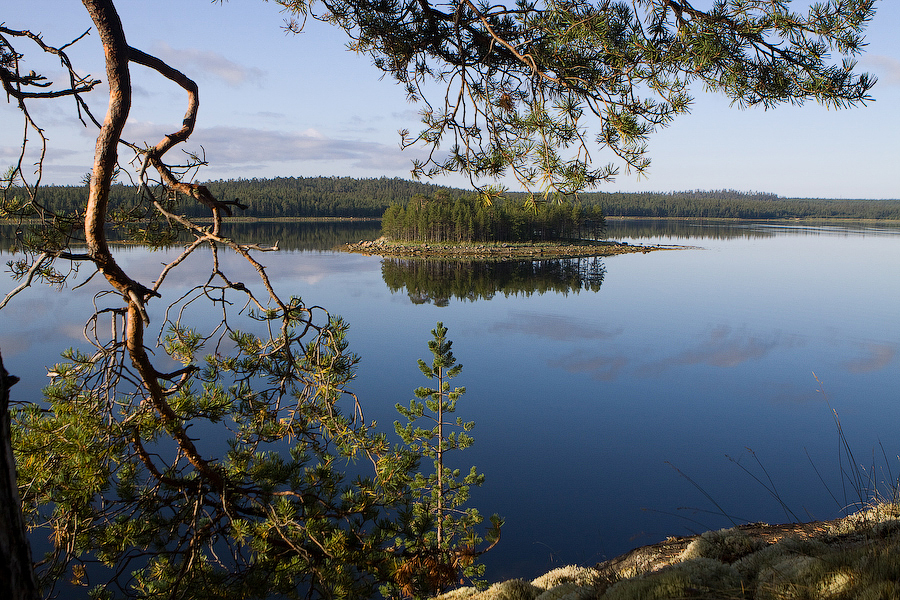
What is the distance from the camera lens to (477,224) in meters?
62.6

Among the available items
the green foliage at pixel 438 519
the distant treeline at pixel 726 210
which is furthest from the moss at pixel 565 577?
the distant treeline at pixel 726 210

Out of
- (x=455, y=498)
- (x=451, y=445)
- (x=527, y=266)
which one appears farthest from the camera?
(x=527, y=266)

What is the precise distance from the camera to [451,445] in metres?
8.27

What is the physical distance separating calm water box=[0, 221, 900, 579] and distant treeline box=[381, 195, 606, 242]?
87.8ft

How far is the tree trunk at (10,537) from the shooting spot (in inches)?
53.2

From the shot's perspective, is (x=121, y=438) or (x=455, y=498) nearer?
(x=121, y=438)

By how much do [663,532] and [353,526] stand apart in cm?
818

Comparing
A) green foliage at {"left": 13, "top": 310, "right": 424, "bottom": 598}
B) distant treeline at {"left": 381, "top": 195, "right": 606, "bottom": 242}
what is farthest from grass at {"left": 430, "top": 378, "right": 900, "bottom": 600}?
distant treeline at {"left": 381, "top": 195, "right": 606, "bottom": 242}

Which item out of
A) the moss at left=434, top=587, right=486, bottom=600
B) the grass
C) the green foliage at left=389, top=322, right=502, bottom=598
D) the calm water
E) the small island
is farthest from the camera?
the small island

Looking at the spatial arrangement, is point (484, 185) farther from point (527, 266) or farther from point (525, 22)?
point (527, 266)

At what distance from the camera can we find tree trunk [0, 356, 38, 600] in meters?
1.35

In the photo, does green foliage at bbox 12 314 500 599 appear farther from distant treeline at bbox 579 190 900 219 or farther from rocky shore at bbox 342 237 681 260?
distant treeline at bbox 579 190 900 219

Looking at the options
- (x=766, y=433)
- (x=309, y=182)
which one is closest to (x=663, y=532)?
(x=766, y=433)

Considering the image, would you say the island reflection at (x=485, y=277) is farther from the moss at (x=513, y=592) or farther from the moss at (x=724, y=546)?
the moss at (x=513, y=592)
